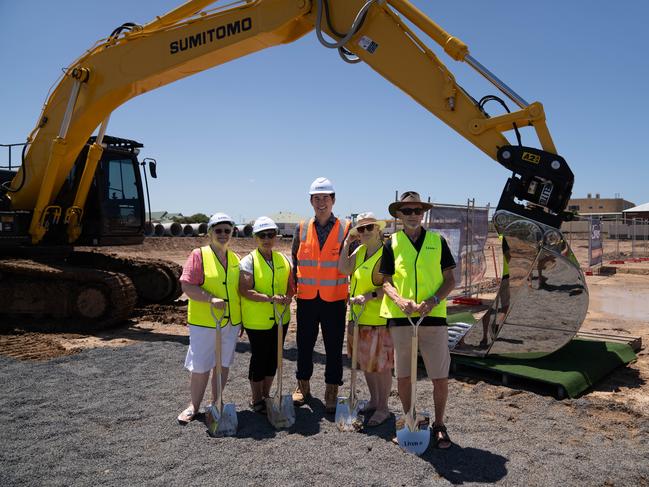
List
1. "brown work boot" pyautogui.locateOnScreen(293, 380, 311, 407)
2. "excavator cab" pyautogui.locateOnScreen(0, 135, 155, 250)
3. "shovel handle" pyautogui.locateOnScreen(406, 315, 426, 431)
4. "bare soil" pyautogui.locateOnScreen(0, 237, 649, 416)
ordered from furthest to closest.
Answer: "excavator cab" pyautogui.locateOnScreen(0, 135, 155, 250) < "bare soil" pyautogui.locateOnScreen(0, 237, 649, 416) < "brown work boot" pyautogui.locateOnScreen(293, 380, 311, 407) < "shovel handle" pyautogui.locateOnScreen(406, 315, 426, 431)

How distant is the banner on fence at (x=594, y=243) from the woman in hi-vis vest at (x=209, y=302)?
1601 cm

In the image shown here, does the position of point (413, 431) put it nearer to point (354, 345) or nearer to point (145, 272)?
point (354, 345)

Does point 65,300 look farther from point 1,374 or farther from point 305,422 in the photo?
point 305,422

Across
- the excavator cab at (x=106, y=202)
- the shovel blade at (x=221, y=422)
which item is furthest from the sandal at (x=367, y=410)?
the excavator cab at (x=106, y=202)

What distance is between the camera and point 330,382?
4.87m

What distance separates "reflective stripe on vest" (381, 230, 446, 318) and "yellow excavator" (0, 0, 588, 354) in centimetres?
168

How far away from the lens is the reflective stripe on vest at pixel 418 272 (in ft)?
13.4

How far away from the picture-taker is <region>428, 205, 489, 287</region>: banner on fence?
985 cm

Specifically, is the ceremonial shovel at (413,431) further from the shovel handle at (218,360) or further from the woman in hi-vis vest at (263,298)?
the shovel handle at (218,360)

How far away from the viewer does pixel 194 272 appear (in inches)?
176

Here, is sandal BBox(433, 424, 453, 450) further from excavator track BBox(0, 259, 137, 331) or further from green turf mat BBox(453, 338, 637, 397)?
excavator track BBox(0, 259, 137, 331)

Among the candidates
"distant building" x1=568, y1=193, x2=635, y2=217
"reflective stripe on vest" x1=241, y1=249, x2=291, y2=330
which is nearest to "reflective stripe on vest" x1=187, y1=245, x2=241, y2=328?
"reflective stripe on vest" x1=241, y1=249, x2=291, y2=330

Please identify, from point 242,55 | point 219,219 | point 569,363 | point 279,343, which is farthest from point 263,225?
point 569,363

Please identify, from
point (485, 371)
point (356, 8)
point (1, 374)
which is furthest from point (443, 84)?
point (1, 374)
